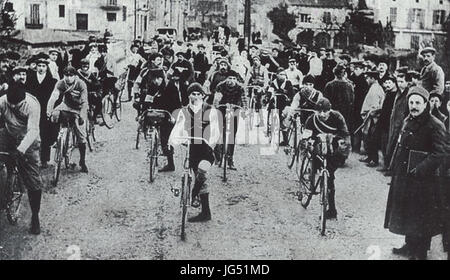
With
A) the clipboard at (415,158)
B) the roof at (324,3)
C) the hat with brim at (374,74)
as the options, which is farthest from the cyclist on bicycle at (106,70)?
the clipboard at (415,158)

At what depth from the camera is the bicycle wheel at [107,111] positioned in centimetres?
1402

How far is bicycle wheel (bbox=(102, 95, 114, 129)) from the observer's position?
552 inches

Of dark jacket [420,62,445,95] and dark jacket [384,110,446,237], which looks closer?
dark jacket [384,110,446,237]

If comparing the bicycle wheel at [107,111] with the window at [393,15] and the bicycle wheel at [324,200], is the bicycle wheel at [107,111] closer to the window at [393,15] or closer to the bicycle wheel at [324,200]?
the window at [393,15]

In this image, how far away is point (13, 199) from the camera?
755cm

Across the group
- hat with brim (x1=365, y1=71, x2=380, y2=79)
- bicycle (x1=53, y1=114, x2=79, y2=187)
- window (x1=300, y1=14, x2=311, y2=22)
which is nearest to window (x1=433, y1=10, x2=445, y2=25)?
hat with brim (x1=365, y1=71, x2=380, y2=79)

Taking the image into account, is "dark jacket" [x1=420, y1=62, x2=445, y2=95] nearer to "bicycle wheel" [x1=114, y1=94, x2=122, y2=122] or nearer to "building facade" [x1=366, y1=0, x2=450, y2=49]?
"building facade" [x1=366, y1=0, x2=450, y2=49]

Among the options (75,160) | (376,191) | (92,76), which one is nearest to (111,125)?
(92,76)

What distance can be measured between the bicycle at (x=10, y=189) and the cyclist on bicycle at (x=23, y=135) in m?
0.12

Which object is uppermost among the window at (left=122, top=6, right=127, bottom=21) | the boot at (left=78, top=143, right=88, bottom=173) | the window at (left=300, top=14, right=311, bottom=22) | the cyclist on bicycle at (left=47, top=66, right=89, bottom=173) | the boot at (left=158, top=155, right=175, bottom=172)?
the window at (left=300, top=14, right=311, bottom=22)

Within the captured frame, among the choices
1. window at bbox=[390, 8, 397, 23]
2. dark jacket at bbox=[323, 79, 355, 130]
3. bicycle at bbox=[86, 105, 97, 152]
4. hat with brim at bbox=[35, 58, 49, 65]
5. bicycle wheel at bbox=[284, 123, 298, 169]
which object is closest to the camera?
hat with brim at bbox=[35, 58, 49, 65]

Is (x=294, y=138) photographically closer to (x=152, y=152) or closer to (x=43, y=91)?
(x=152, y=152)

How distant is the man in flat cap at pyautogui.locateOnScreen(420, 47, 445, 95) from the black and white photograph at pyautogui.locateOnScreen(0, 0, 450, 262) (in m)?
A: 0.03

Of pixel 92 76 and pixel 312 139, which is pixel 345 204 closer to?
pixel 312 139
